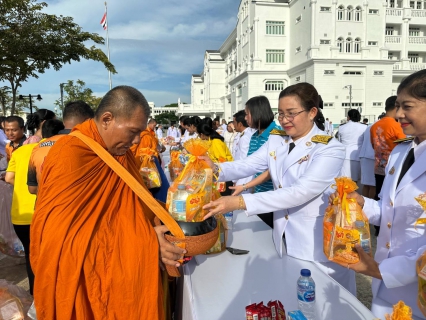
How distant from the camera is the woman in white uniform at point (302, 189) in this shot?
6.48ft

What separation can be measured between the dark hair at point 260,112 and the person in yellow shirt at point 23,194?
2413mm

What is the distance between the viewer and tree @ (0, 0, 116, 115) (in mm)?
9688

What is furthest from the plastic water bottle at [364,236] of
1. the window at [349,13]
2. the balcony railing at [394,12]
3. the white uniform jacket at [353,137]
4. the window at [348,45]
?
the balcony railing at [394,12]

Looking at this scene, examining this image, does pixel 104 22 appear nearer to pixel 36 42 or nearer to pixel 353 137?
pixel 36 42

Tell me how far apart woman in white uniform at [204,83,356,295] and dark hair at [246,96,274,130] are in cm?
172

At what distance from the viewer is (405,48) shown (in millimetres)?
38375

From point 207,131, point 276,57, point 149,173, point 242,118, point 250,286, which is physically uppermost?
point 276,57

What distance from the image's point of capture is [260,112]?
4000 mm

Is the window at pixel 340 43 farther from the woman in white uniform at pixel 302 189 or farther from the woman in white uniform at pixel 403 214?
the woman in white uniform at pixel 403 214

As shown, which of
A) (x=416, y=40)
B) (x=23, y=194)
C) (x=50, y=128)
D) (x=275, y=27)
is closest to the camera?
(x=23, y=194)

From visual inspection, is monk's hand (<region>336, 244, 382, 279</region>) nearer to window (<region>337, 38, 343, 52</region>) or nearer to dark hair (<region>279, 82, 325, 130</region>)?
dark hair (<region>279, 82, 325, 130</region>)

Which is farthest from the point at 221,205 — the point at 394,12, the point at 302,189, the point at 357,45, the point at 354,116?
the point at 394,12

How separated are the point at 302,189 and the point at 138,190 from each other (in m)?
1.06

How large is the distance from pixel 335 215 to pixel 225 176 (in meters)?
1.31
